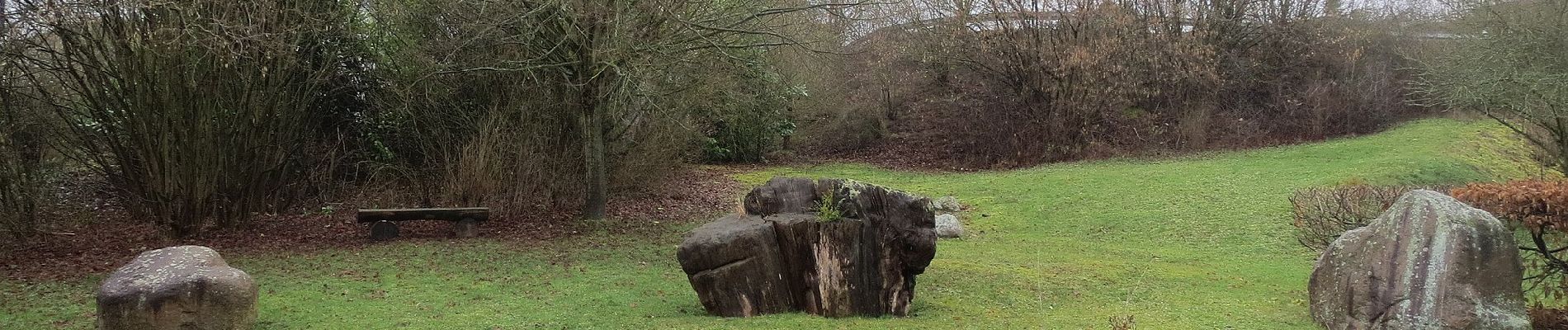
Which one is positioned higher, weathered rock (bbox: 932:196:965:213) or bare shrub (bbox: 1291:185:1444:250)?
bare shrub (bbox: 1291:185:1444:250)

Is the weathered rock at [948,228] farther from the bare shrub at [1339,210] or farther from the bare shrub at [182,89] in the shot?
Answer: the bare shrub at [182,89]

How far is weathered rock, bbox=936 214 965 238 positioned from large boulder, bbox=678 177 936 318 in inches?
216

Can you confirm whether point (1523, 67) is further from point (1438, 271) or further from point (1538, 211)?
point (1438, 271)

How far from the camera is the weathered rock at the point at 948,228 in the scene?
11898mm

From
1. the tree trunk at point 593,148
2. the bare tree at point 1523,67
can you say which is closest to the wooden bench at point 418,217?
the tree trunk at point 593,148

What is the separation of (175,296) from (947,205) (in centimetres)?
1090

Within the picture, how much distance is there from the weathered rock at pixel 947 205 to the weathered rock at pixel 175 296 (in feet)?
32.9

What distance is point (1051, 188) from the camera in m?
16.5

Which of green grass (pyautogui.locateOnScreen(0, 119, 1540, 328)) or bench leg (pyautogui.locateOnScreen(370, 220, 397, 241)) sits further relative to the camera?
bench leg (pyautogui.locateOnScreen(370, 220, 397, 241))

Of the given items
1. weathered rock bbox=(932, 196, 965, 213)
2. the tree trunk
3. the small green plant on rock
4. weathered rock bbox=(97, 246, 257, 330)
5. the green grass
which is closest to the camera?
weathered rock bbox=(97, 246, 257, 330)

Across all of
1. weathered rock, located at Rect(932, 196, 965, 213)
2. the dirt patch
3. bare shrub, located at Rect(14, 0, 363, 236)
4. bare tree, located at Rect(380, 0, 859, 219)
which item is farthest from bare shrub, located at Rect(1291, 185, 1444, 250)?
bare shrub, located at Rect(14, 0, 363, 236)

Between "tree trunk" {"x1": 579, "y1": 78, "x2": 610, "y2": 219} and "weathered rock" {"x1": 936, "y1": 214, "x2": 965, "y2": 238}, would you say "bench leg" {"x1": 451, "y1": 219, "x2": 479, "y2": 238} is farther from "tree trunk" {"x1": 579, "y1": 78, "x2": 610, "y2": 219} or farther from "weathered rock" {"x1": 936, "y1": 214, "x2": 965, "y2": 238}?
"weathered rock" {"x1": 936, "y1": 214, "x2": 965, "y2": 238}

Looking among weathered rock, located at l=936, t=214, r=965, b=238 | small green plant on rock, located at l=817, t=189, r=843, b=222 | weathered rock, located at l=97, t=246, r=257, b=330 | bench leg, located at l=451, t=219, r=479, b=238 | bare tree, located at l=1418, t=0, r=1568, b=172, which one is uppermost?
bare tree, located at l=1418, t=0, r=1568, b=172

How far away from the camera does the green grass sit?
249 inches
